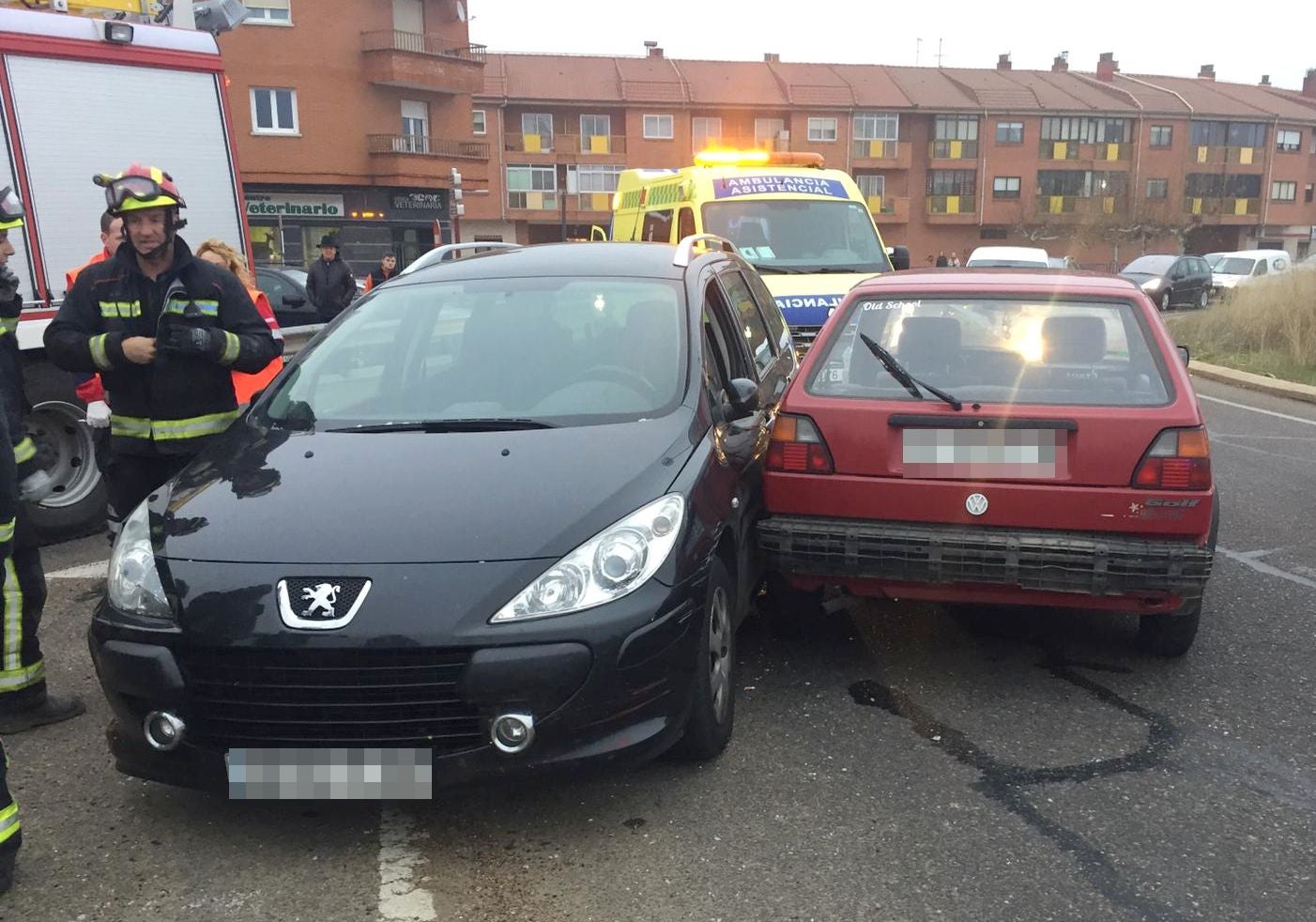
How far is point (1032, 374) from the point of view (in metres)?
4.37

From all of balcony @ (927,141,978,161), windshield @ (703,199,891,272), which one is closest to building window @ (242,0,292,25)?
windshield @ (703,199,891,272)

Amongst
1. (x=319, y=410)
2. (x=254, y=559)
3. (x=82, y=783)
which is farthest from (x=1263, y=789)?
(x=82, y=783)

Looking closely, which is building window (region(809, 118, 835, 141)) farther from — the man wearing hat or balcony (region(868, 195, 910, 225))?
the man wearing hat

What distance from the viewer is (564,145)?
57.3m

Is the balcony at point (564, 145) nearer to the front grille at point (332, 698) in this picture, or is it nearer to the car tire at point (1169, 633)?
the car tire at point (1169, 633)

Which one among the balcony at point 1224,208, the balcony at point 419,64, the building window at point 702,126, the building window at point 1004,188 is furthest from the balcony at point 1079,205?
the balcony at point 419,64

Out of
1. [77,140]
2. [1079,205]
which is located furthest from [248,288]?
[1079,205]

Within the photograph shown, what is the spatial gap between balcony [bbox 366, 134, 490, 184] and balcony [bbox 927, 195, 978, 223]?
31.9 metres

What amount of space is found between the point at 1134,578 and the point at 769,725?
1.36m

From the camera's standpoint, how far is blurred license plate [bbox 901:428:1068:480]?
4.09 m

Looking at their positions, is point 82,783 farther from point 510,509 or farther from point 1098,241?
point 1098,241

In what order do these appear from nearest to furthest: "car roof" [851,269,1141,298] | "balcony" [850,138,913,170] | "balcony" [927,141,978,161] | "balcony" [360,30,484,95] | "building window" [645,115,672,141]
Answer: "car roof" [851,269,1141,298], "balcony" [360,30,484,95], "building window" [645,115,672,141], "balcony" [850,138,913,170], "balcony" [927,141,978,161]

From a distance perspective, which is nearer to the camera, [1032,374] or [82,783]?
[82,783]

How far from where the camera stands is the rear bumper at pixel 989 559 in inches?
154
